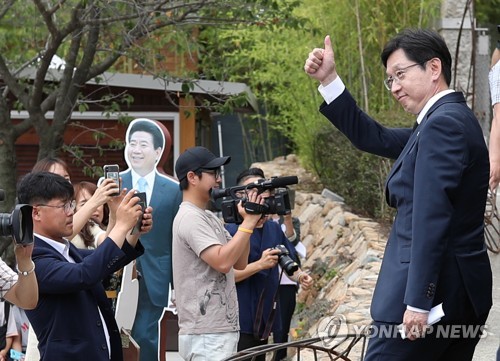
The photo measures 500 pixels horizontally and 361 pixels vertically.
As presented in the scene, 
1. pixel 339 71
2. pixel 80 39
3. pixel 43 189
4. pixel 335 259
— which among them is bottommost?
pixel 335 259

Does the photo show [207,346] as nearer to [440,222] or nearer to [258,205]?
[258,205]

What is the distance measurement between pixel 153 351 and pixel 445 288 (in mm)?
3253

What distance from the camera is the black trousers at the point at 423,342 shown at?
3.46 metres

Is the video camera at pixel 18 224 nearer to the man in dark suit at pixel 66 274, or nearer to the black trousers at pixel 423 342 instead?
the man in dark suit at pixel 66 274

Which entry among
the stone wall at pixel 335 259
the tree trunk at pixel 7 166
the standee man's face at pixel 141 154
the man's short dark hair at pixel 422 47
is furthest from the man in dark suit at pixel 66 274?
the tree trunk at pixel 7 166

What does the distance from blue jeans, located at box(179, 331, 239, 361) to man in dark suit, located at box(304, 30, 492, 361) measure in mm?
1548

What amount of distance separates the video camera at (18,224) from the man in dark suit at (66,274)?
74 centimetres

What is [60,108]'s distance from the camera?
8.20 metres

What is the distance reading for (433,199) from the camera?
3.33m

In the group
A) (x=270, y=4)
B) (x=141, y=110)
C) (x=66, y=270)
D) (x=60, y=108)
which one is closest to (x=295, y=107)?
(x=141, y=110)

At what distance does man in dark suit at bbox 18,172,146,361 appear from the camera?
160 inches

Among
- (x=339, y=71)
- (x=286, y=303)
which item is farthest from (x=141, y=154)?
(x=339, y=71)

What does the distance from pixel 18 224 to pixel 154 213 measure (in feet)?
10.9

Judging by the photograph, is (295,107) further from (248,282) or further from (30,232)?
(30,232)
